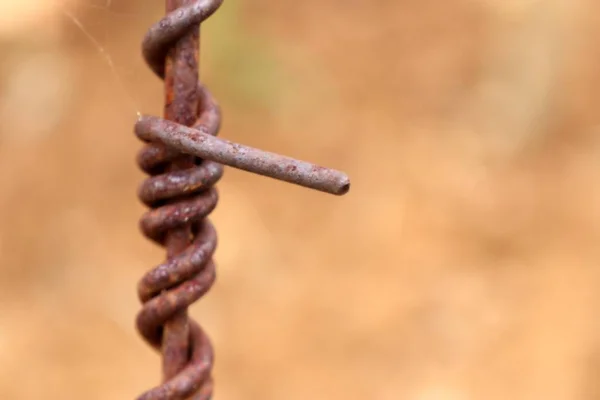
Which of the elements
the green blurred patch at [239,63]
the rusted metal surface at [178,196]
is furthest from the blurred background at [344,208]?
the rusted metal surface at [178,196]

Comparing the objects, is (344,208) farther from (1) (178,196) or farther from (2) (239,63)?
(1) (178,196)

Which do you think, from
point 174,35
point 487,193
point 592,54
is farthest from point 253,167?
point 592,54

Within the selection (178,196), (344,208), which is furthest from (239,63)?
(178,196)

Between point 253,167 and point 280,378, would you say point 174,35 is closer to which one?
point 253,167

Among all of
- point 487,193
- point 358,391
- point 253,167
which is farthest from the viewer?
point 487,193

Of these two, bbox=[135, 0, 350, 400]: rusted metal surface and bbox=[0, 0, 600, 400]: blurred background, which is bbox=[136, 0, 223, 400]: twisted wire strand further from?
bbox=[0, 0, 600, 400]: blurred background

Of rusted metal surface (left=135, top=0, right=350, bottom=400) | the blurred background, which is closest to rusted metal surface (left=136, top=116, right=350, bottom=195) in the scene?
rusted metal surface (left=135, top=0, right=350, bottom=400)
